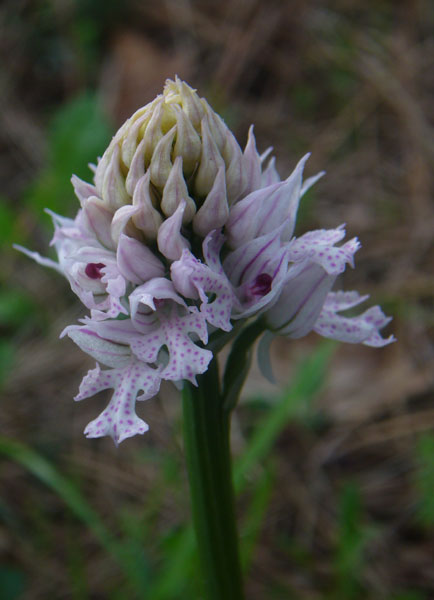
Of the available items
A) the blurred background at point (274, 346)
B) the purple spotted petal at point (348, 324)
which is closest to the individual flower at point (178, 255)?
the purple spotted petal at point (348, 324)

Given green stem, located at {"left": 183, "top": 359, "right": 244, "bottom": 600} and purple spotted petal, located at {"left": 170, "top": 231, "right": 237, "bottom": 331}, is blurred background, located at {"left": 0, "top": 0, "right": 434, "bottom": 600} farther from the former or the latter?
purple spotted petal, located at {"left": 170, "top": 231, "right": 237, "bottom": 331}

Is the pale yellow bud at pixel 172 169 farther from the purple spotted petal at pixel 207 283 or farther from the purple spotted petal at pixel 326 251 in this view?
the purple spotted petal at pixel 326 251

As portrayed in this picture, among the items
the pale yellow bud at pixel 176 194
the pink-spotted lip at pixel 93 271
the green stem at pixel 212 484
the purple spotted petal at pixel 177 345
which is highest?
the pale yellow bud at pixel 176 194

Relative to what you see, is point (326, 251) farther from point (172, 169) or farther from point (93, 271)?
point (93, 271)

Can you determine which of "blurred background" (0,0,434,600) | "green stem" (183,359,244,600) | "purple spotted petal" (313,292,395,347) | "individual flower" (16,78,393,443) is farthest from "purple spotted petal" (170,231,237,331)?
"blurred background" (0,0,434,600)

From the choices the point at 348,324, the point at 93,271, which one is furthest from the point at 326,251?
the point at 93,271

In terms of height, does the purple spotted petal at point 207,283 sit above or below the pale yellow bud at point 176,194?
below

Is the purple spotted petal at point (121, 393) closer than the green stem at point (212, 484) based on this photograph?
Yes
